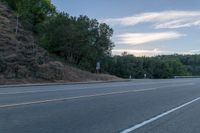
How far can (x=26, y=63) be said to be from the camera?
50938 millimetres

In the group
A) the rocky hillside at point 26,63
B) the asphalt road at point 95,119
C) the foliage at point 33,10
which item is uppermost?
the foliage at point 33,10

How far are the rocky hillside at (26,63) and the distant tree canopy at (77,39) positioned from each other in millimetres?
2466

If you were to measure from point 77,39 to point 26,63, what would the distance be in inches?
409

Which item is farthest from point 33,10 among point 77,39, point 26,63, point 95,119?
point 95,119

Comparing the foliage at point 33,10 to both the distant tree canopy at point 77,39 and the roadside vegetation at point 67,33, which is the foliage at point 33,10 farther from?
the distant tree canopy at point 77,39

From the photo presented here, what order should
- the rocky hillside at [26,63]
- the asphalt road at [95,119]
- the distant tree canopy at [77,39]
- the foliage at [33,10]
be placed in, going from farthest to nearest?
the foliage at [33,10] < the distant tree canopy at [77,39] < the rocky hillside at [26,63] < the asphalt road at [95,119]

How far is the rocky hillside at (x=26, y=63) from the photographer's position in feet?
155

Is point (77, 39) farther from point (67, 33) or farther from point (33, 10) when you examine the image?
point (33, 10)

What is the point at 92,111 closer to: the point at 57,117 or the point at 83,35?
the point at 57,117

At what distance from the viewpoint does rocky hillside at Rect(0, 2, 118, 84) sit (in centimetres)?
4728

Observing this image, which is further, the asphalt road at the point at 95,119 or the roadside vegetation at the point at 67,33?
the roadside vegetation at the point at 67,33

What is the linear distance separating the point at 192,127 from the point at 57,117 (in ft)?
12.1

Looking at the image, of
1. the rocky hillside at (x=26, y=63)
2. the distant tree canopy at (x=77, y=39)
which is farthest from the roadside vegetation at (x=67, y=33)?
the rocky hillside at (x=26, y=63)

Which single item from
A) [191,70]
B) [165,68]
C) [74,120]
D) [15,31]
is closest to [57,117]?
[74,120]
